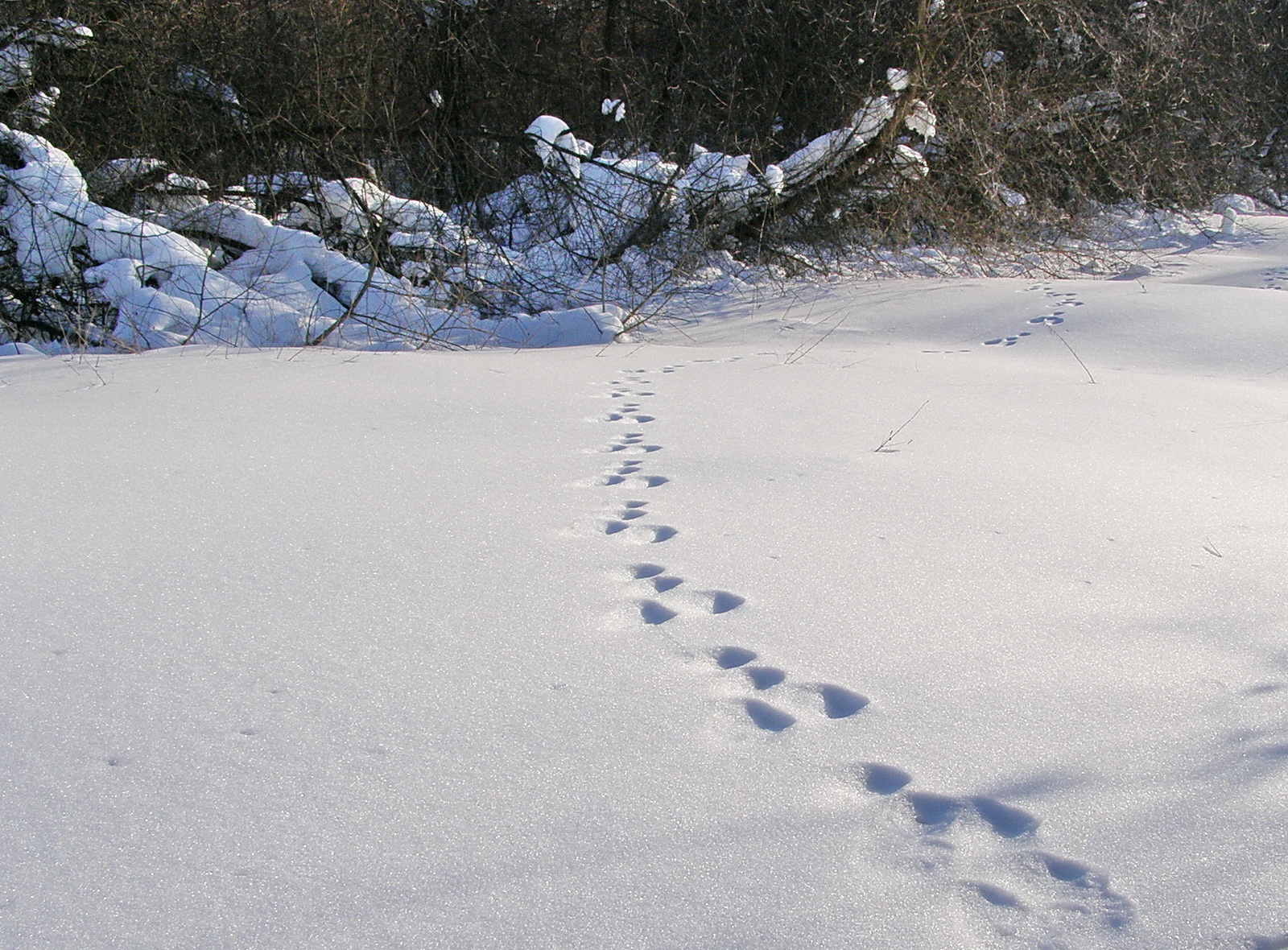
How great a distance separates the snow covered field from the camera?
3.42 feet

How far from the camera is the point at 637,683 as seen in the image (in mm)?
1498

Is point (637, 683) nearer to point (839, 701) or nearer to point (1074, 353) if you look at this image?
point (839, 701)

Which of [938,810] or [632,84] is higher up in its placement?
[632,84]

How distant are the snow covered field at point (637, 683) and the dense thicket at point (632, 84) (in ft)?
12.8

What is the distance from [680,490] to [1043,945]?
5.05ft

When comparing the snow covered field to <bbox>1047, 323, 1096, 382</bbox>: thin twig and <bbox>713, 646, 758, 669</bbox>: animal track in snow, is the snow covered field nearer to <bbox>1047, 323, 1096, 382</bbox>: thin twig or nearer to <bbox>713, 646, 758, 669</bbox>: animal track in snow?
<bbox>713, 646, 758, 669</bbox>: animal track in snow

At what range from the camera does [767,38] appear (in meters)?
8.08

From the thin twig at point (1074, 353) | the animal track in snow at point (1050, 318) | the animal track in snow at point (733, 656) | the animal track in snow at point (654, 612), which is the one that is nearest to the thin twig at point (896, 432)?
the thin twig at point (1074, 353)

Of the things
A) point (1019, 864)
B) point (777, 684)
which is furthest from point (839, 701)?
point (1019, 864)

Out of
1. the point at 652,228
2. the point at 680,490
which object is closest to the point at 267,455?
the point at 680,490

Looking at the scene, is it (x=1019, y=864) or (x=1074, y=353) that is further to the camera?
(x=1074, y=353)

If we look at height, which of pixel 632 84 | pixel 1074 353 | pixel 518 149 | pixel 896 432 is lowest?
pixel 1074 353

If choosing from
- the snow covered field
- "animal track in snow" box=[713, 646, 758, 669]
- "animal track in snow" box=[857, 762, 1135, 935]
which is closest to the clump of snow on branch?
the snow covered field

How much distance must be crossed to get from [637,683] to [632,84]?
793 cm
